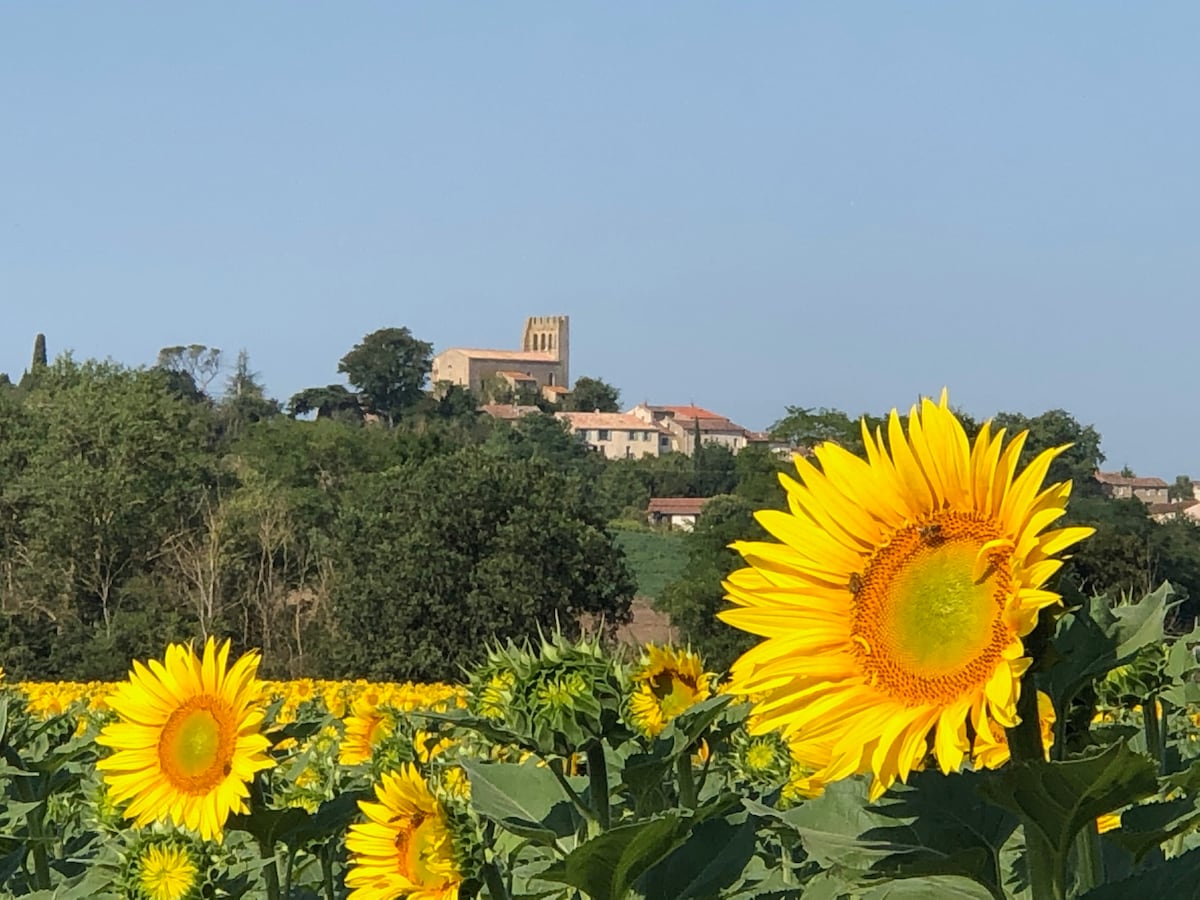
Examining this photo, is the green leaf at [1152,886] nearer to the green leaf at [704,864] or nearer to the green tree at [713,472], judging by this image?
the green leaf at [704,864]

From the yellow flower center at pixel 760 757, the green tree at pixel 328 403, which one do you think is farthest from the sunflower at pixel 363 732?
the green tree at pixel 328 403

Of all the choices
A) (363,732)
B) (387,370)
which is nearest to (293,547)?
(363,732)

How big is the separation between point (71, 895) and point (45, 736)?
120 cm

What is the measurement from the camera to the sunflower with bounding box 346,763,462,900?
2.26m

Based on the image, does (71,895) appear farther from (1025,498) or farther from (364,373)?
(364,373)

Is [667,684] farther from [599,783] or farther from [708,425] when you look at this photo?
[708,425]

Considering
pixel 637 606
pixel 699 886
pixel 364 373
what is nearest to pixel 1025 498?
pixel 699 886

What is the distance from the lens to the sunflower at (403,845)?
2.26 m

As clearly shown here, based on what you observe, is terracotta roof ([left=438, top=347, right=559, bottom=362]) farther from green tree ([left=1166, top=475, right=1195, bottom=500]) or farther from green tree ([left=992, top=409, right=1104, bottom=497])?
green tree ([left=992, top=409, right=1104, bottom=497])

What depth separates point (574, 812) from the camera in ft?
6.94

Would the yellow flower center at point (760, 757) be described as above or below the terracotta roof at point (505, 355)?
below

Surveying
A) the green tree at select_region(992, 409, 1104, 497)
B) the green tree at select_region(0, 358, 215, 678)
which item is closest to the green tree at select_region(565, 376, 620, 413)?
the green tree at select_region(0, 358, 215, 678)

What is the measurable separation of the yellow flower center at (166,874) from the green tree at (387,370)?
101m

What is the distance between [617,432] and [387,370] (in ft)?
72.9
